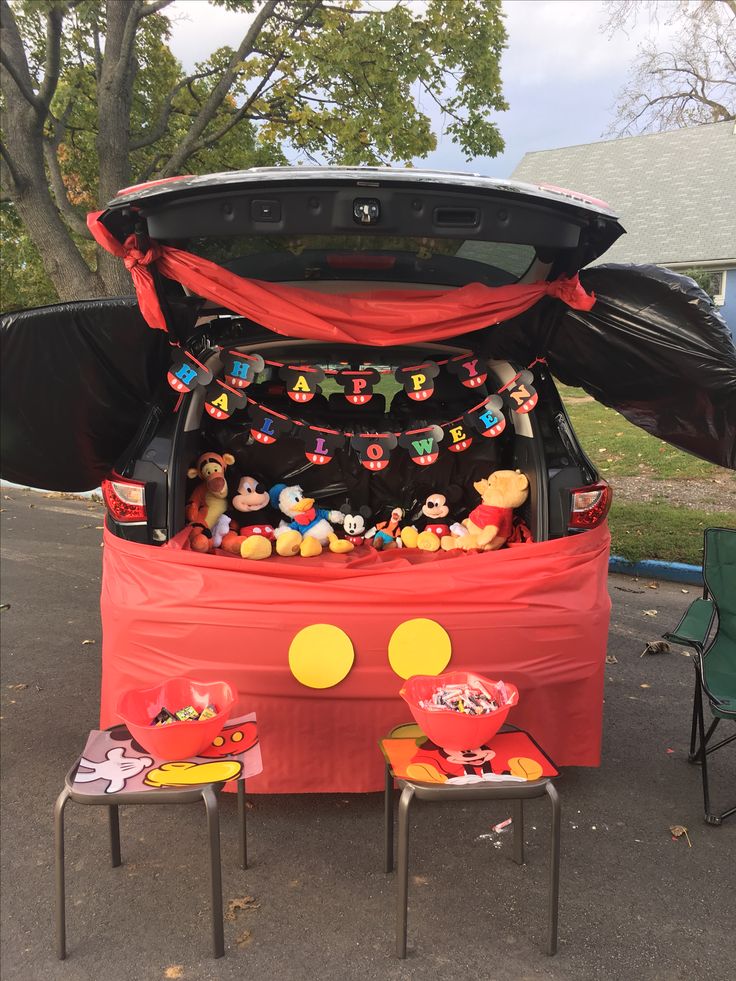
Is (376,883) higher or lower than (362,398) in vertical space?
lower

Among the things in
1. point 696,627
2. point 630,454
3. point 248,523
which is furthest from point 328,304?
point 630,454

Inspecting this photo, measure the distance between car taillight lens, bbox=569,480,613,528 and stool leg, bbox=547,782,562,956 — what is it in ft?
3.68

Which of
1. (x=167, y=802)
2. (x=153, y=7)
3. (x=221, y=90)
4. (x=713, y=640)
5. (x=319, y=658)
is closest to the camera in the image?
(x=167, y=802)

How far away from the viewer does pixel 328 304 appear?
287 centimetres

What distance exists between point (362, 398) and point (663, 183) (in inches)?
884

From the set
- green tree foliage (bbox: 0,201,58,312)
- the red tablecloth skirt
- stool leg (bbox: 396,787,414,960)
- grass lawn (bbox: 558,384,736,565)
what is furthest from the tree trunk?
stool leg (bbox: 396,787,414,960)

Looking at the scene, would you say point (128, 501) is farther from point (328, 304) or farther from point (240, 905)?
point (240, 905)

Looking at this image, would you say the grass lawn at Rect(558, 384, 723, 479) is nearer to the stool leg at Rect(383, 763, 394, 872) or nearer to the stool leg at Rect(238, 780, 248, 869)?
the stool leg at Rect(383, 763, 394, 872)

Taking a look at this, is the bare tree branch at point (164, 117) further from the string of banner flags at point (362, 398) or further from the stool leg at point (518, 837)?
the stool leg at point (518, 837)

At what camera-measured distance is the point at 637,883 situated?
8.45 ft

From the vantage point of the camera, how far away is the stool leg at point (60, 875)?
85.4 inches

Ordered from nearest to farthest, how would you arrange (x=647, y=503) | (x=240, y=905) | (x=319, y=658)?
(x=240, y=905) → (x=319, y=658) → (x=647, y=503)

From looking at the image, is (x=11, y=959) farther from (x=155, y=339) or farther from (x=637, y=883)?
(x=155, y=339)

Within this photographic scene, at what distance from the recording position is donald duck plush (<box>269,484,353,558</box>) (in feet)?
11.2
